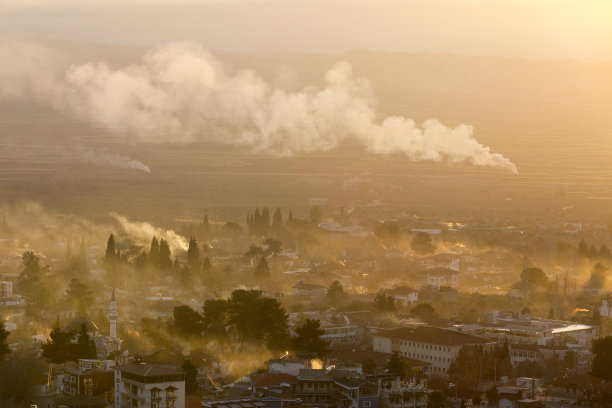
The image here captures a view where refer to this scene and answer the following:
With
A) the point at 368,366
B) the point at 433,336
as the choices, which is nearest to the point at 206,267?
the point at 433,336

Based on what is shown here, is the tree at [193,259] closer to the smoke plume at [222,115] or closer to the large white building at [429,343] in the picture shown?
the large white building at [429,343]

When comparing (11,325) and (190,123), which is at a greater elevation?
(190,123)

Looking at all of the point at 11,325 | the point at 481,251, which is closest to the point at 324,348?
the point at 11,325

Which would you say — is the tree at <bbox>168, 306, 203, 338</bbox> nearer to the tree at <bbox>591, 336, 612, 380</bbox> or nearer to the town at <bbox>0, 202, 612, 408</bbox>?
the town at <bbox>0, 202, 612, 408</bbox>

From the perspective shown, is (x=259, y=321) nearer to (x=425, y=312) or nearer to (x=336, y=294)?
(x=425, y=312)

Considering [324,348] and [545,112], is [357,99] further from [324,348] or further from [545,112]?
[324,348]

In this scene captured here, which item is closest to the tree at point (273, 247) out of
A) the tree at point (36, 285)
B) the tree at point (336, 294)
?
the tree at point (336, 294)
